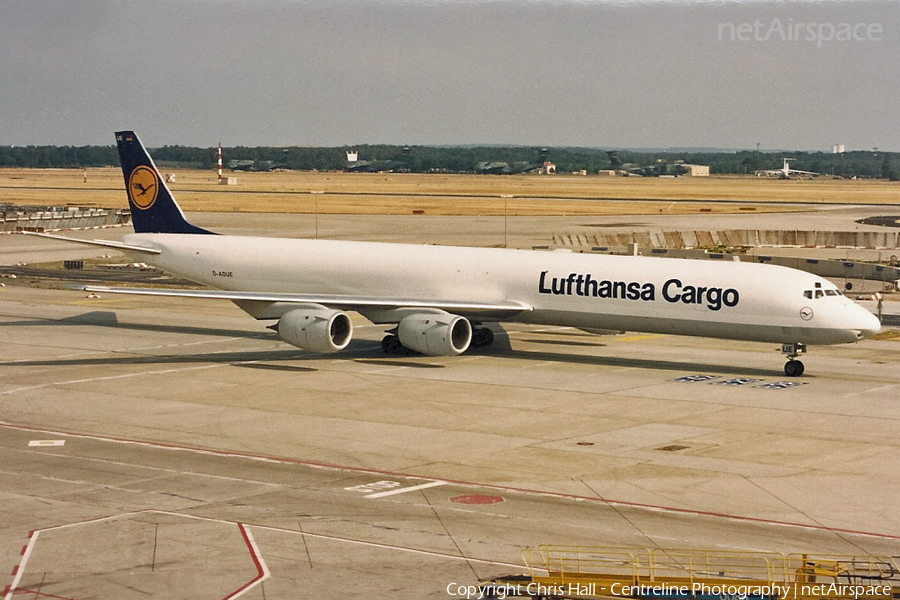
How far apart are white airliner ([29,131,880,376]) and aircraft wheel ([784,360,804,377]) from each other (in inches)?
1.9

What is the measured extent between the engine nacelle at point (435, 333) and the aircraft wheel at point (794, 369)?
12.0 metres

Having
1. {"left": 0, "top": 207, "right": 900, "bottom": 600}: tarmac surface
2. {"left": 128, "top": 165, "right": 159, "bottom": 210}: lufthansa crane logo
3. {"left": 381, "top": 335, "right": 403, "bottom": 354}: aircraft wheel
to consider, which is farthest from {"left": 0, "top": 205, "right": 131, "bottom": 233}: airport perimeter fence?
{"left": 381, "top": 335, "right": 403, "bottom": 354}: aircraft wheel

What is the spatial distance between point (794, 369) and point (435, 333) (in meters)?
13.5

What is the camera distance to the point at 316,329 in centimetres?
4491

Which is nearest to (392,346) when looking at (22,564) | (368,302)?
(368,302)

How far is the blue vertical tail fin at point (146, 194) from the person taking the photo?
55.3 meters

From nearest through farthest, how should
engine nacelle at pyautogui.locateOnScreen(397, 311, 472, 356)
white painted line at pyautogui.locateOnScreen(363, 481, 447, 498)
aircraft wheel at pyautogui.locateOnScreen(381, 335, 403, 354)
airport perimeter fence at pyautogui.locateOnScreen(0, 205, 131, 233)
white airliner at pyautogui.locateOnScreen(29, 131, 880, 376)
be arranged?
white painted line at pyautogui.locateOnScreen(363, 481, 447, 498), white airliner at pyautogui.locateOnScreen(29, 131, 880, 376), engine nacelle at pyautogui.locateOnScreen(397, 311, 472, 356), aircraft wheel at pyautogui.locateOnScreen(381, 335, 403, 354), airport perimeter fence at pyautogui.locateOnScreen(0, 205, 131, 233)

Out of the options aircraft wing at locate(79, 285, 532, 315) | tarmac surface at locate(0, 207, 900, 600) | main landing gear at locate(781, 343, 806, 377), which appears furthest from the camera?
aircraft wing at locate(79, 285, 532, 315)

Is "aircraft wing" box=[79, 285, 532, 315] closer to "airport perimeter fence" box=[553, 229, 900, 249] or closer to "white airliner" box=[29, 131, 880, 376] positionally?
"white airliner" box=[29, 131, 880, 376]

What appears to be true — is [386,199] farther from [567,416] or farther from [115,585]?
[115,585]

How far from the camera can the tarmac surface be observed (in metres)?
22.1

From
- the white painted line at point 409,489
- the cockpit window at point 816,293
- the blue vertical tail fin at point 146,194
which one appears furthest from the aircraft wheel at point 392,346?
the white painted line at point 409,489

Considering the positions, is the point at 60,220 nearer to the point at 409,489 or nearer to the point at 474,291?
the point at 474,291

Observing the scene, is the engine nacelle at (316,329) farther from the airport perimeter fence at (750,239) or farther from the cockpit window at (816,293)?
the airport perimeter fence at (750,239)
